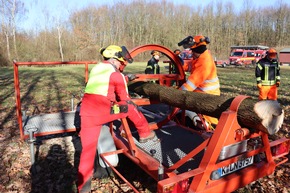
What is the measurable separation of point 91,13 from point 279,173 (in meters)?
55.0

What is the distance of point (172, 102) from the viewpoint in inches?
149

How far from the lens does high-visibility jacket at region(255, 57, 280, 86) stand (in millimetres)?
7246

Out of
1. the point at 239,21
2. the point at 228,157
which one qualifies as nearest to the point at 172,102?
the point at 228,157

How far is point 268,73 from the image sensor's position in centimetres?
A: 724

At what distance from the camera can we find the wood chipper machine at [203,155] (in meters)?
2.52

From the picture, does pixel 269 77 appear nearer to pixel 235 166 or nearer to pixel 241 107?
pixel 235 166

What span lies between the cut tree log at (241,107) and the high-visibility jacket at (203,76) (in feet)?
1.27

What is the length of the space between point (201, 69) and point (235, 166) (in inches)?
64.5

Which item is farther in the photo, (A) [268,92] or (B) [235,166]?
(A) [268,92]

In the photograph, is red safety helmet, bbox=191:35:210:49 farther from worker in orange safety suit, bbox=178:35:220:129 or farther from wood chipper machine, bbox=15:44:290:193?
wood chipper machine, bbox=15:44:290:193

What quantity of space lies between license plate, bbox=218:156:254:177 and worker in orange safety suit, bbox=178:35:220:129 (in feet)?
4.39

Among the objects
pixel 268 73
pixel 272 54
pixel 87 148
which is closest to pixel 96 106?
pixel 87 148

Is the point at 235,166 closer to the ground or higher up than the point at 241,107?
closer to the ground

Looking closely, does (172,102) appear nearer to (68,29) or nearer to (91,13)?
(68,29)
